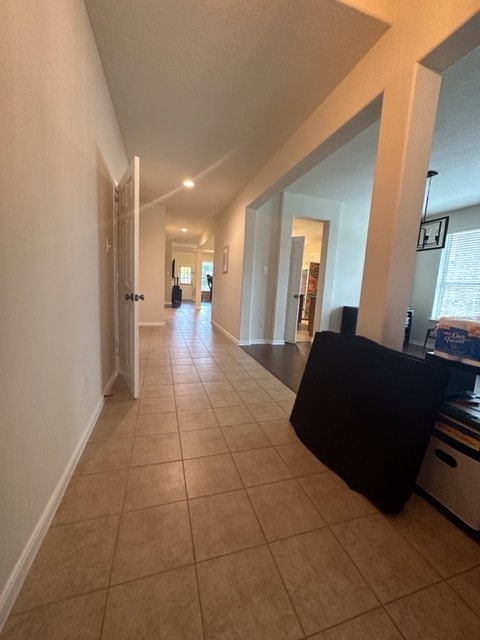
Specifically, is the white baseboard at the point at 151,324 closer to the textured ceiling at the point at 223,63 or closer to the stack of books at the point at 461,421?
the textured ceiling at the point at 223,63

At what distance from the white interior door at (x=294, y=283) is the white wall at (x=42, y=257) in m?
3.65

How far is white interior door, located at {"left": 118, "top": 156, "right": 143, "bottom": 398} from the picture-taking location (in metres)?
2.20

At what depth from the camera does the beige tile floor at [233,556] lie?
2.79 feet

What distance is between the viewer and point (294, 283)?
4.90 m

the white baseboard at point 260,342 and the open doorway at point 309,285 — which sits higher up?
the open doorway at point 309,285

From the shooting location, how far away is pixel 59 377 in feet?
4.28

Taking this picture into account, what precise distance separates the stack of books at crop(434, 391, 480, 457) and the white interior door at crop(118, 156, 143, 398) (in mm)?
2189

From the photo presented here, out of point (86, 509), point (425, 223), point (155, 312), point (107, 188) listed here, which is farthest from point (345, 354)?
point (155, 312)

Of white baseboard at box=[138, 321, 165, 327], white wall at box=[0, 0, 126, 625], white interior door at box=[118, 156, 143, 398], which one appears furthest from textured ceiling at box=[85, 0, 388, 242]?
white baseboard at box=[138, 321, 165, 327]

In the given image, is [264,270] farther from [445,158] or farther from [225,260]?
[445,158]

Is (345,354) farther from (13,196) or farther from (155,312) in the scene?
(155,312)

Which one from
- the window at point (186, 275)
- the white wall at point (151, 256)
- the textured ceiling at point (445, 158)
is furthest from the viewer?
the window at point (186, 275)

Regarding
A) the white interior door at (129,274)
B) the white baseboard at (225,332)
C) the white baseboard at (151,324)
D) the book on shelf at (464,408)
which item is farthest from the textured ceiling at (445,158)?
the white baseboard at (151,324)

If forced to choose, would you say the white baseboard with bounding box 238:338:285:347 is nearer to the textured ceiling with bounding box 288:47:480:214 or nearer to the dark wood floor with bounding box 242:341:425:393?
the dark wood floor with bounding box 242:341:425:393
